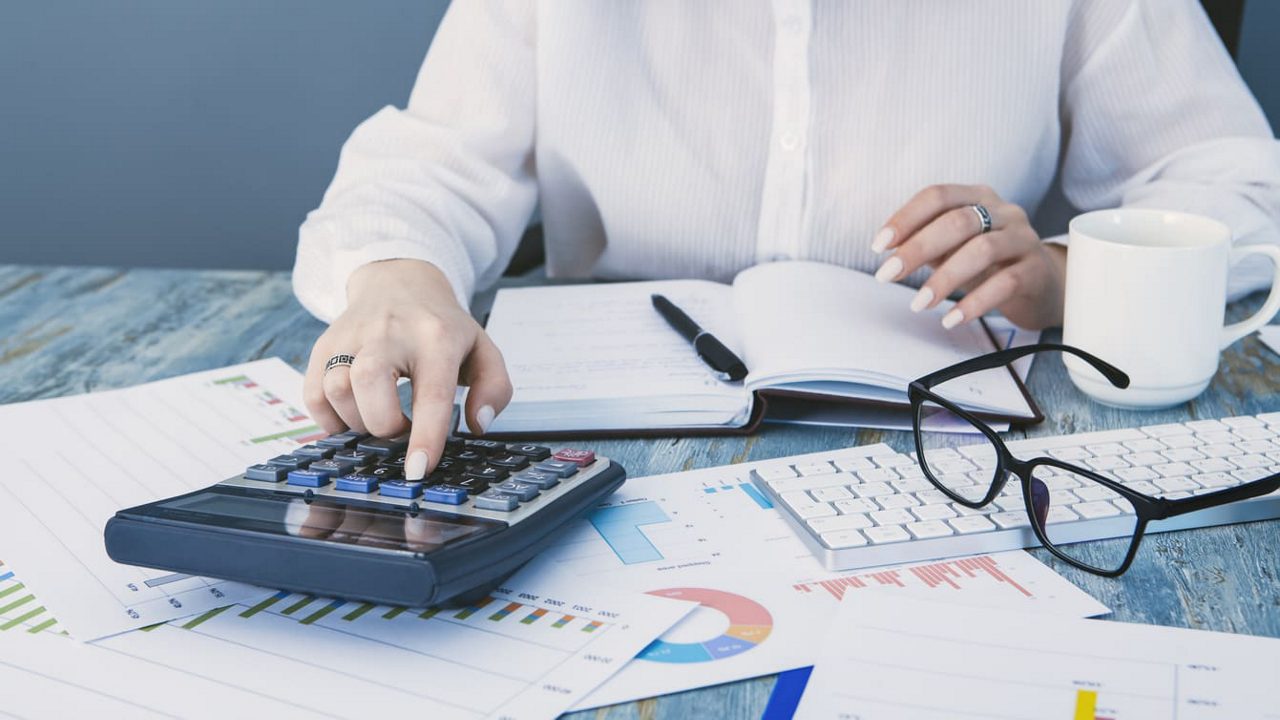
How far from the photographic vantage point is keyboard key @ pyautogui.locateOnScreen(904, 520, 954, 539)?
52 centimetres

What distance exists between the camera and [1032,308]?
2.73ft

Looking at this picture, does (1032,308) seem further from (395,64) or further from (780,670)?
(395,64)

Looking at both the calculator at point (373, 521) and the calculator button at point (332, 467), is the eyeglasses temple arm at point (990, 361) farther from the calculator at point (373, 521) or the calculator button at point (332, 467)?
the calculator button at point (332, 467)

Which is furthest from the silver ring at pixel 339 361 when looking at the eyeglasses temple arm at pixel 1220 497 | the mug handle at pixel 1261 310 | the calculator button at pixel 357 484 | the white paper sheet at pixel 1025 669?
the mug handle at pixel 1261 310

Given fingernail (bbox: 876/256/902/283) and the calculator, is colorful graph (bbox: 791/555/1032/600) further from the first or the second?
fingernail (bbox: 876/256/902/283)

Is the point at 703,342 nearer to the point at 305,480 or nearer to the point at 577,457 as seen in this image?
the point at 577,457

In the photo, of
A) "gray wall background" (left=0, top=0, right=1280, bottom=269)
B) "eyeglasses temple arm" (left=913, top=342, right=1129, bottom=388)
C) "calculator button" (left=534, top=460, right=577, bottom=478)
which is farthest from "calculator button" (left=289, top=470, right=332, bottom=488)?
"gray wall background" (left=0, top=0, right=1280, bottom=269)

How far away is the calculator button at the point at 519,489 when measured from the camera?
52 centimetres

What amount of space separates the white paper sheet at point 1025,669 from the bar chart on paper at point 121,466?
0.28 m

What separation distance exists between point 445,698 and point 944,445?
36cm

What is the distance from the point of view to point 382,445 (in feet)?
1.95

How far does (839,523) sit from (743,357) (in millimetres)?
227

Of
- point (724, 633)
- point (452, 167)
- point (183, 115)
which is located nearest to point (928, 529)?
point (724, 633)

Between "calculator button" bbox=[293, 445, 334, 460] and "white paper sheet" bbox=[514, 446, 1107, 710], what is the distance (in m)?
0.13
